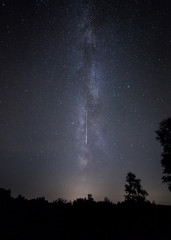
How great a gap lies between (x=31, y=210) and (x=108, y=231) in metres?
3.94

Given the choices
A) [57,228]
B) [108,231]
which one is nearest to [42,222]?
[57,228]

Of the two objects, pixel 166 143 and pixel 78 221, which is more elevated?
pixel 166 143

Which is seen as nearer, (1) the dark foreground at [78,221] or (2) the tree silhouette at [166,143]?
(1) the dark foreground at [78,221]

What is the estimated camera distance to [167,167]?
2175 centimetres

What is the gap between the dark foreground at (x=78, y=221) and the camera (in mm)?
7305

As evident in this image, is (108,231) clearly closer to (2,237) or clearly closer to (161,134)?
(2,237)

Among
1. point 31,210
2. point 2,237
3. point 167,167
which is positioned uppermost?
point 167,167

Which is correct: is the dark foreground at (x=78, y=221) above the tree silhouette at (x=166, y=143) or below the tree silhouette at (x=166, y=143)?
below

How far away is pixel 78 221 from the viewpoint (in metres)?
8.59

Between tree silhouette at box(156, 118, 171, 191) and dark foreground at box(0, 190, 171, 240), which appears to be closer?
dark foreground at box(0, 190, 171, 240)

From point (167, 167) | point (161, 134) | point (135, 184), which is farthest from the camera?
point (135, 184)

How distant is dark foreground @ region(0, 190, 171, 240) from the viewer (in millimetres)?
7305

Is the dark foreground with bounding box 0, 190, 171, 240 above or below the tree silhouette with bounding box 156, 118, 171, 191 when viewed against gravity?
below

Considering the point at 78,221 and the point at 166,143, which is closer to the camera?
the point at 78,221
